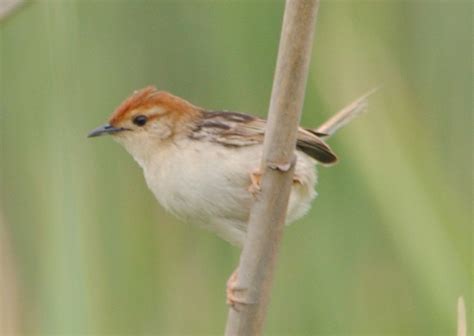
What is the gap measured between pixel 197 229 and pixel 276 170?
3.16ft

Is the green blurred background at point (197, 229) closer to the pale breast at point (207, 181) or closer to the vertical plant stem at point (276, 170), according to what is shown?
the pale breast at point (207, 181)

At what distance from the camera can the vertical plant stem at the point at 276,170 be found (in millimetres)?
1307

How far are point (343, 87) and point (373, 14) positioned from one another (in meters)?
0.18

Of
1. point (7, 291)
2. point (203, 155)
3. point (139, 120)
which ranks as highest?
point (139, 120)

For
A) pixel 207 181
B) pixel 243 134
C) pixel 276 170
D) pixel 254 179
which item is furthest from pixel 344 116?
pixel 276 170

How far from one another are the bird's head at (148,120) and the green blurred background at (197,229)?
52 mm

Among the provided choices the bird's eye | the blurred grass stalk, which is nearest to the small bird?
the bird's eye

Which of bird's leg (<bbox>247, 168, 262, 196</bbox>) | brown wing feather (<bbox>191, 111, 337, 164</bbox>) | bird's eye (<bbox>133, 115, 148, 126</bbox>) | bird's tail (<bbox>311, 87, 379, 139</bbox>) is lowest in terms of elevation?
bird's leg (<bbox>247, 168, 262, 196</bbox>)

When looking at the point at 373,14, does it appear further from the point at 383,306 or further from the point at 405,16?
the point at 383,306

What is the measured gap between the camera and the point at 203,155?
196cm

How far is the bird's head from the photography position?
2.09m

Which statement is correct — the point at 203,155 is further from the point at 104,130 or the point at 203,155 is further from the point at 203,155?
the point at 104,130

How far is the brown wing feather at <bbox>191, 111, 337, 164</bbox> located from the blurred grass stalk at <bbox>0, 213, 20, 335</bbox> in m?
0.45

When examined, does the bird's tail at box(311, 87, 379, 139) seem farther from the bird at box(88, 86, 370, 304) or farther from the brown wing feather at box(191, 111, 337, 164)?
the brown wing feather at box(191, 111, 337, 164)
